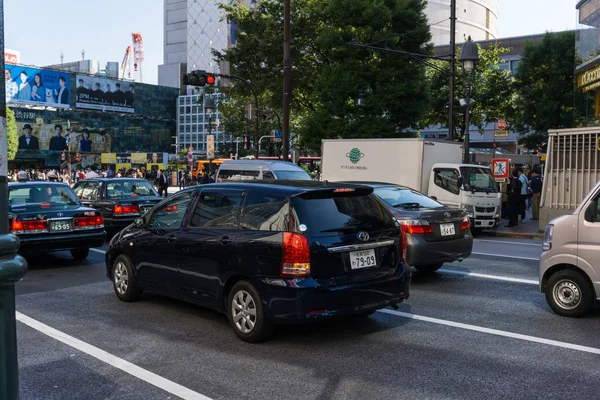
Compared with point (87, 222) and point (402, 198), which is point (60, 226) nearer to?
point (87, 222)

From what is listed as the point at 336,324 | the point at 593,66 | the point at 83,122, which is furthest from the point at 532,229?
the point at 83,122

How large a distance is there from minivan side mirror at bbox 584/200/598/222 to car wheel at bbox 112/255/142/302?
541 cm

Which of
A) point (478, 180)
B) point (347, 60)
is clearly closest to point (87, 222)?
point (478, 180)

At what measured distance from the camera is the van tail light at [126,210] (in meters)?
14.2

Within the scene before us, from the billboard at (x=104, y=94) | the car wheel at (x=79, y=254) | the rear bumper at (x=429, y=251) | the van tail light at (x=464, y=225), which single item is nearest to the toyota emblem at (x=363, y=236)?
the rear bumper at (x=429, y=251)

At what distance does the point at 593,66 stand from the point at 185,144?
135m

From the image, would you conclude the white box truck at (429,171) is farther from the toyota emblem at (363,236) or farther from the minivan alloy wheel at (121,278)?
the toyota emblem at (363,236)

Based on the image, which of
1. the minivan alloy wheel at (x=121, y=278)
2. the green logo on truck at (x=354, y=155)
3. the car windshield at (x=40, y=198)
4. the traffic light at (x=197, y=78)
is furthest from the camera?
the traffic light at (x=197, y=78)

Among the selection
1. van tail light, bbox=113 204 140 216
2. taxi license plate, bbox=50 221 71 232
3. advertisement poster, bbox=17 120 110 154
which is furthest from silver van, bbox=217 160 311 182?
advertisement poster, bbox=17 120 110 154

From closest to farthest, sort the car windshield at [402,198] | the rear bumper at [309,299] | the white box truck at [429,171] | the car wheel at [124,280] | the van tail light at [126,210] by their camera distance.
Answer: the rear bumper at [309,299]
the car wheel at [124,280]
the car windshield at [402,198]
the van tail light at [126,210]
the white box truck at [429,171]

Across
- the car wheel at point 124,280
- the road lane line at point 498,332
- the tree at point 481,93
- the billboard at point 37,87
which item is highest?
the billboard at point 37,87

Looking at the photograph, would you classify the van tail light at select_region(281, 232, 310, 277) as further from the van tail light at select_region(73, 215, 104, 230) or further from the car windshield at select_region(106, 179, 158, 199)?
the car windshield at select_region(106, 179, 158, 199)

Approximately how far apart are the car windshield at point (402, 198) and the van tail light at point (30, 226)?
5883mm

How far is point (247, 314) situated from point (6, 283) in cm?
379
